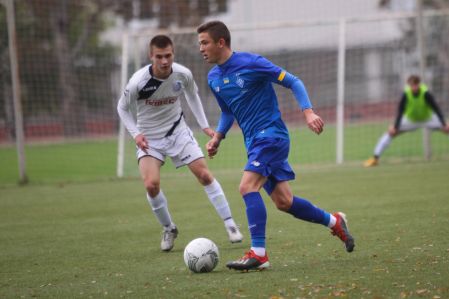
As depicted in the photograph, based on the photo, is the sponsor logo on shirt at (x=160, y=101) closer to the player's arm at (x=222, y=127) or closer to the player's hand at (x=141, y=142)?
the player's hand at (x=141, y=142)

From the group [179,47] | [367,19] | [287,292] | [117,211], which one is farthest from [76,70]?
[287,292]

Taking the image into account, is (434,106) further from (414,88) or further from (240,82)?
(240,82)

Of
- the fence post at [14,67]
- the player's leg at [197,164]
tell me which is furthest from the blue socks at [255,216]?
the fence post at [14,67]

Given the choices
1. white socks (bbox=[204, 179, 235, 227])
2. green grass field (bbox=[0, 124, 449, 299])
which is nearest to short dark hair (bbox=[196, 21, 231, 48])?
green grass field (bbox=[0, 124, 449, 299])

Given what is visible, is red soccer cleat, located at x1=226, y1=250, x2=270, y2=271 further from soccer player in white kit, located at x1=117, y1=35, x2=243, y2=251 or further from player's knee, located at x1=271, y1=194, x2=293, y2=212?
soccer player in white kit, located at x1=117, y1=35, x2=243, y2=251

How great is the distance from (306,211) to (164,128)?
7.41 ft

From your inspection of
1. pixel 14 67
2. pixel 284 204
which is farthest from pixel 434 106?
pixel 284 204

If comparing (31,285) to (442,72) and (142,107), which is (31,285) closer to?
(142,107)

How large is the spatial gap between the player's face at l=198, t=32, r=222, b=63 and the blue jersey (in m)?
0.10

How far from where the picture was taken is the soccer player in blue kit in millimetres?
6586

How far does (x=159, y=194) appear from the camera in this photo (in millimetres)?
8320

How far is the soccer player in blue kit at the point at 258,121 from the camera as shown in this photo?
659 centimetres

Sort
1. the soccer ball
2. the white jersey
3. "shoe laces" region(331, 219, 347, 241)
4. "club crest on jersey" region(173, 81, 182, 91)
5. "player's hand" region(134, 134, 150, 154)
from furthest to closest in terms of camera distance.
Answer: "club crest on jersey" region(173, 81, 182, 91), the white jersey, "player's hand" region(134, 134, 150, 154), "shoe laces" region(331, 219, 347, 241), the soccer ball

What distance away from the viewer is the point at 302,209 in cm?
690
